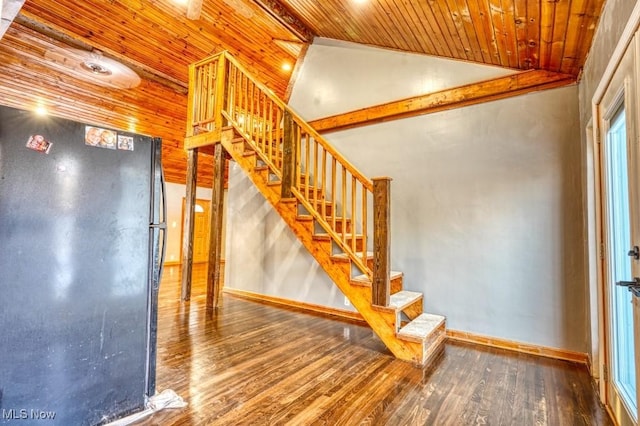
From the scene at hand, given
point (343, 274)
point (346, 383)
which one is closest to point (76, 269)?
point (346, 383)

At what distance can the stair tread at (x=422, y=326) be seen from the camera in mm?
2841

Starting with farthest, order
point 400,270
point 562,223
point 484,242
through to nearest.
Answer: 1. point 400,270
2. point 484,242
3. point 562,223

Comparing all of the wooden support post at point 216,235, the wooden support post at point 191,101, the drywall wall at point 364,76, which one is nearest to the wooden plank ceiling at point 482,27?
the drywall wall at point 364,76

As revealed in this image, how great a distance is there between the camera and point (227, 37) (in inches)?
207

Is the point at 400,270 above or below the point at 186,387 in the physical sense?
above

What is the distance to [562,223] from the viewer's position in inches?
117

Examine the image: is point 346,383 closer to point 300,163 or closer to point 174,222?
point 300,163

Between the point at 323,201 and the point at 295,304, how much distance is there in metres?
1.97

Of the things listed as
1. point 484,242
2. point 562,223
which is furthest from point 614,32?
point 484,242

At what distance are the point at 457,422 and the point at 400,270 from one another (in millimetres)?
2001

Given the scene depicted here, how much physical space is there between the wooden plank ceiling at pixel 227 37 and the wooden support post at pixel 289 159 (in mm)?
1418

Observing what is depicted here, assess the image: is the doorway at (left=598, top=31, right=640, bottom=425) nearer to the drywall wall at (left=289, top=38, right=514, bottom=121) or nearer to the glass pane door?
the glass pane door

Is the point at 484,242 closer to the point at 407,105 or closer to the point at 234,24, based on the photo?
the point at 407,105

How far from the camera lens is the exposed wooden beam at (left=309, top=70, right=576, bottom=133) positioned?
10.2 ft
